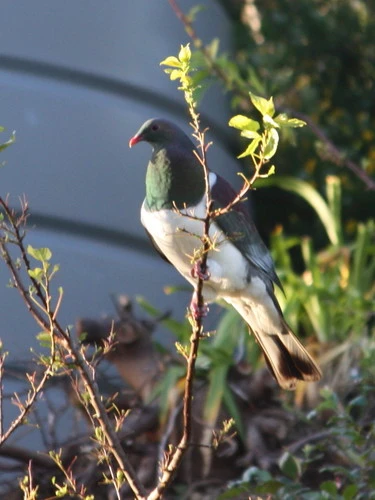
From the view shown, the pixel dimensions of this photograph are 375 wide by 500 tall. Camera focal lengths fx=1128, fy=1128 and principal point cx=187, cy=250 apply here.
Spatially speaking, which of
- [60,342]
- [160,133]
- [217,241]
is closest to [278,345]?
[217,241]

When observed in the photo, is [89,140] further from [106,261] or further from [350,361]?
[350,361]

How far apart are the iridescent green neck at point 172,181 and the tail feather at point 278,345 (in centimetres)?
43

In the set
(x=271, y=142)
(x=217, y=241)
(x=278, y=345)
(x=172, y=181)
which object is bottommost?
(x=278, y=345)

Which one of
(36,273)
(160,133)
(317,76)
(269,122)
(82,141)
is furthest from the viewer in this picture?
(317,76)

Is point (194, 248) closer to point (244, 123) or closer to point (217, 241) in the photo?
point (217, 241)

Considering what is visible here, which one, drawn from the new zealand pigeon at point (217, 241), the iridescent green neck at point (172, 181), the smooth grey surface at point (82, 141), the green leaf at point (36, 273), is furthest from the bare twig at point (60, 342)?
the smooth grey surface at point (82, 141)

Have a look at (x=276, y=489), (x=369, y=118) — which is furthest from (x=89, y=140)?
(x=276, y=489)

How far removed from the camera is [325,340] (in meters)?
4.07

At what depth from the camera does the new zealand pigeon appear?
8.85 feet

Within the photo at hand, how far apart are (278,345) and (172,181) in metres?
0.57

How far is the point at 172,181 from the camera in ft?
8.84

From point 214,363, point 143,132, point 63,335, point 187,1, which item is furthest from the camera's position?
point 187,1

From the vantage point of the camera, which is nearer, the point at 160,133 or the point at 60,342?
the point at 60,342

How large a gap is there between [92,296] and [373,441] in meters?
1.62
